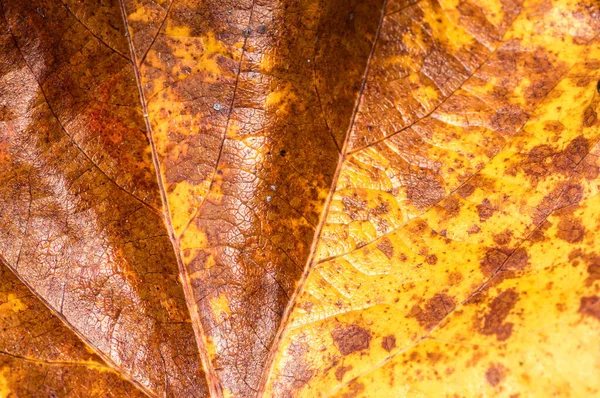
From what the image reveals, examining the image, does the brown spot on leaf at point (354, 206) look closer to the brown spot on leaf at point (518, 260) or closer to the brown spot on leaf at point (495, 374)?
the brown spot on leaf at point (518, 260)

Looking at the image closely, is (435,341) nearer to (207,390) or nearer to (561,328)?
(561,328)

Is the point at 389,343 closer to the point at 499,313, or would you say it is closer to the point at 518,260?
the point at 499,313

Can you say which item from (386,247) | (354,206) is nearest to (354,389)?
(386,247)

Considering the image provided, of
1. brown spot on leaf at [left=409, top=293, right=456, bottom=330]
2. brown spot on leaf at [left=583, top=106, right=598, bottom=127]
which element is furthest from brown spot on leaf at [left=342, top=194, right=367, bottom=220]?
brown spot on leaf at [left=583, top=106, right=598, bottom=127]

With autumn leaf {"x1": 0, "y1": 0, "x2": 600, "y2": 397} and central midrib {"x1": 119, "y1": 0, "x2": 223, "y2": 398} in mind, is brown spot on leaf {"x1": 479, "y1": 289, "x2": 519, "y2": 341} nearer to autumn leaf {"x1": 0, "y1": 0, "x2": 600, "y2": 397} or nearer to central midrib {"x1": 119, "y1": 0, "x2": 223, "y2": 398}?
autumn leaf {"x1": 0, "y1": 0, "x2": 600, "y2": 397}

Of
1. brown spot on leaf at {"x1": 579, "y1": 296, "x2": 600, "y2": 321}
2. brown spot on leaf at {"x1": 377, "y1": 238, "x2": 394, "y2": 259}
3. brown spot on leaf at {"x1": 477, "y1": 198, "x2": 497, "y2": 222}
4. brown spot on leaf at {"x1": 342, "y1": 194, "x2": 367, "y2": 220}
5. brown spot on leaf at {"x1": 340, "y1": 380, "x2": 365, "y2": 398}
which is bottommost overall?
brown spot on leaf at {"x1": 340, "y1": 380, "x2": 365, "y2": 398}

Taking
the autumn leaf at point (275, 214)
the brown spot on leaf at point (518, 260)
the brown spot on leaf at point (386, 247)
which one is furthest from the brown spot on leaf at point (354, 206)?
the brown spot on leaf at point (518, 260)

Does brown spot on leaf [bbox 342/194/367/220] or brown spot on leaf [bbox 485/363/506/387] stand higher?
brown spot on leaf [bbox 342/194/367/220]
